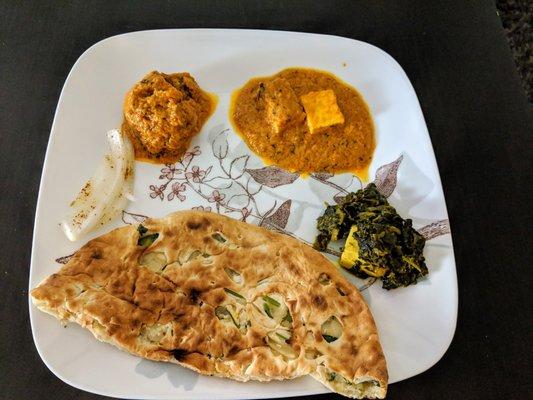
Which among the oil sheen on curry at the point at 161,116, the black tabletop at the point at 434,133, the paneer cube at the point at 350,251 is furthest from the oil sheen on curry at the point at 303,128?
the black tabletop at the point at 434,133

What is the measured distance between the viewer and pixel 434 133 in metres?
4.19

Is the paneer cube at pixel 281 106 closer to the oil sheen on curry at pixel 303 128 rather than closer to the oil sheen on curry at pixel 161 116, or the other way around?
the oil sheen on curry at pixel 303 128

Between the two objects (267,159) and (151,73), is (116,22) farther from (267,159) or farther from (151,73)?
(267,159)

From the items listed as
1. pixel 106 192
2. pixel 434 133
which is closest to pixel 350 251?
pixel 434 133

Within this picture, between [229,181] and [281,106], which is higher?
[281,106]

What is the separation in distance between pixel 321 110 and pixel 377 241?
119 cm

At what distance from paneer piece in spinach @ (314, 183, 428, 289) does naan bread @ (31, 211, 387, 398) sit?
0.24 meters

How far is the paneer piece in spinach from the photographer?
330 centimetres

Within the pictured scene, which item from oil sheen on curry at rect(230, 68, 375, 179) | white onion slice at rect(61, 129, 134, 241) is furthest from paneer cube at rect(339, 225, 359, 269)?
white onion slice at rect(61, 129, 134, 241)

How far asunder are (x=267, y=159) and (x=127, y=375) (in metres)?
1.84

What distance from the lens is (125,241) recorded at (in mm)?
3209

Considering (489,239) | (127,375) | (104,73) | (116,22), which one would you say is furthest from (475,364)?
(116,22)

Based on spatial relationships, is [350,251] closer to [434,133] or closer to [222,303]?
[222,303]

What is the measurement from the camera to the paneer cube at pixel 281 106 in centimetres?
379
